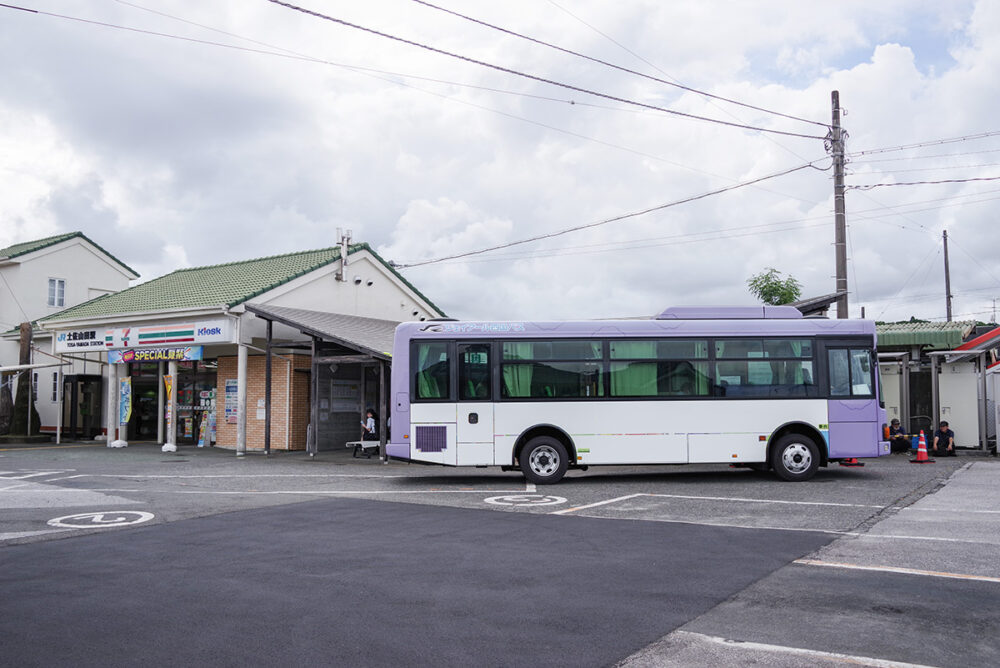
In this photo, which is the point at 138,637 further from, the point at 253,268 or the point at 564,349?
the point at 253,268

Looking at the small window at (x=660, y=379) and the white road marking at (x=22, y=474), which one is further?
the white road marking at (x=22, y=474)

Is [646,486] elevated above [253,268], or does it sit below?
below

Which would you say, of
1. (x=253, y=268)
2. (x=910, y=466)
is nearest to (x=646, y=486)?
(x=910, y=466)

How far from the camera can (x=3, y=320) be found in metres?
35.0

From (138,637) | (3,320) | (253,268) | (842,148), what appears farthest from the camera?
(3,320)

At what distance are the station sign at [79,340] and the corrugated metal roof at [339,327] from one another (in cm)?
731

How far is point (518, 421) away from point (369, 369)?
11043 mm

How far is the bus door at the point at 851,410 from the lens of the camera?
14242 mm

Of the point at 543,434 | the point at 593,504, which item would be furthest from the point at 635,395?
the point at 593,504

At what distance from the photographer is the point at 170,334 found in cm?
2441

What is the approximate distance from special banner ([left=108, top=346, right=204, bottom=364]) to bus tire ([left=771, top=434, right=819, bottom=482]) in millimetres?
16717

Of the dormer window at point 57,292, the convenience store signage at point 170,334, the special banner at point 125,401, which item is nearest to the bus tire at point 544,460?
the convenience store signage at point 170,334

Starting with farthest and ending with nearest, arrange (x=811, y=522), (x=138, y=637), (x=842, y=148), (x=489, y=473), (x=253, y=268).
Answer: (x=253, y=268), (x=842, y=148), (x=489, y=473), (x=811, y=522), (x=138, y=637)

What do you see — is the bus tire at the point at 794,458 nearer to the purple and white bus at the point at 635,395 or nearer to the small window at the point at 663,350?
the purple and white bus at the point at 635,395
